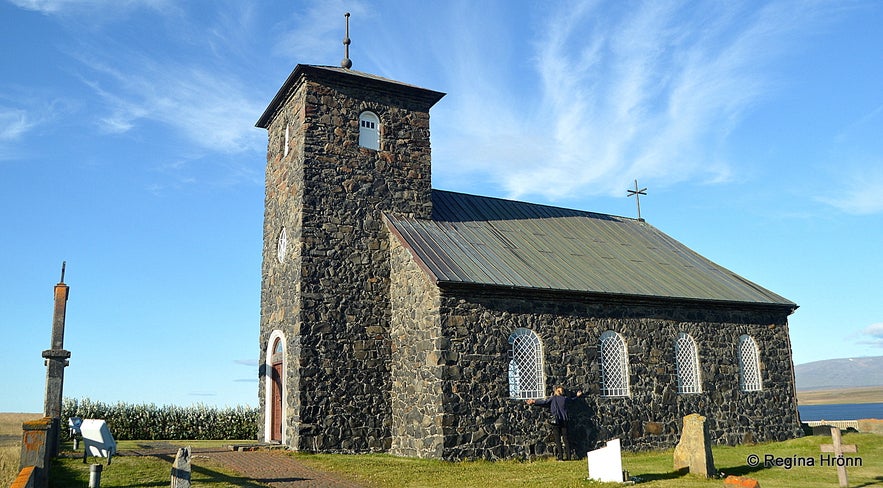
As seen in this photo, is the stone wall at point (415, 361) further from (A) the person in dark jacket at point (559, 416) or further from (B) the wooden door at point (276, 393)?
(B) the wooden door at point (276, 393)

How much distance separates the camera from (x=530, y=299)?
18.3 meters

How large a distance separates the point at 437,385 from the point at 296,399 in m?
3.72

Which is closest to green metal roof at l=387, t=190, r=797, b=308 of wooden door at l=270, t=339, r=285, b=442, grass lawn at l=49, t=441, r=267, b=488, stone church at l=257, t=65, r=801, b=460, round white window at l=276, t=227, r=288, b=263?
stone church at l=257, t=65, r=801, b=460

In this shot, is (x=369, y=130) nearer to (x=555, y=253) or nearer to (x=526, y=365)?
(x=555, y=253)

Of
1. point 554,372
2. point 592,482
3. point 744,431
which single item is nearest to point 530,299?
point 554,372

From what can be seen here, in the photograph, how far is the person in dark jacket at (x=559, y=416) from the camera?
16953mm

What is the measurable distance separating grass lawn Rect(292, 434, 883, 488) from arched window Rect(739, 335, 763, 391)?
3.78 meters

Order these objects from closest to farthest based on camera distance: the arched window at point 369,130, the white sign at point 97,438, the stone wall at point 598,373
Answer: the white sign at point 97,438 < the stone wall at point 598,373 < the arched window at point 369,130

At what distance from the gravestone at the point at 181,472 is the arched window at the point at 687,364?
Answer: 47.7 feet

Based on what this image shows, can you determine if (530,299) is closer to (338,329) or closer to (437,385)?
(437,385)

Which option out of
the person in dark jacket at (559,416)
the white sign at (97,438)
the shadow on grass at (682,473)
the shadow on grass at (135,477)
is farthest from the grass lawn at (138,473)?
the person in dark jacket at (559,416)

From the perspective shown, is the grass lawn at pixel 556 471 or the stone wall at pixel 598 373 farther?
the stone wall at pixel 598 373

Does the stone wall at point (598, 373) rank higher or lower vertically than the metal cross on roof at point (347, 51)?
lower

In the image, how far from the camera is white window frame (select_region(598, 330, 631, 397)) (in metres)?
19.2
